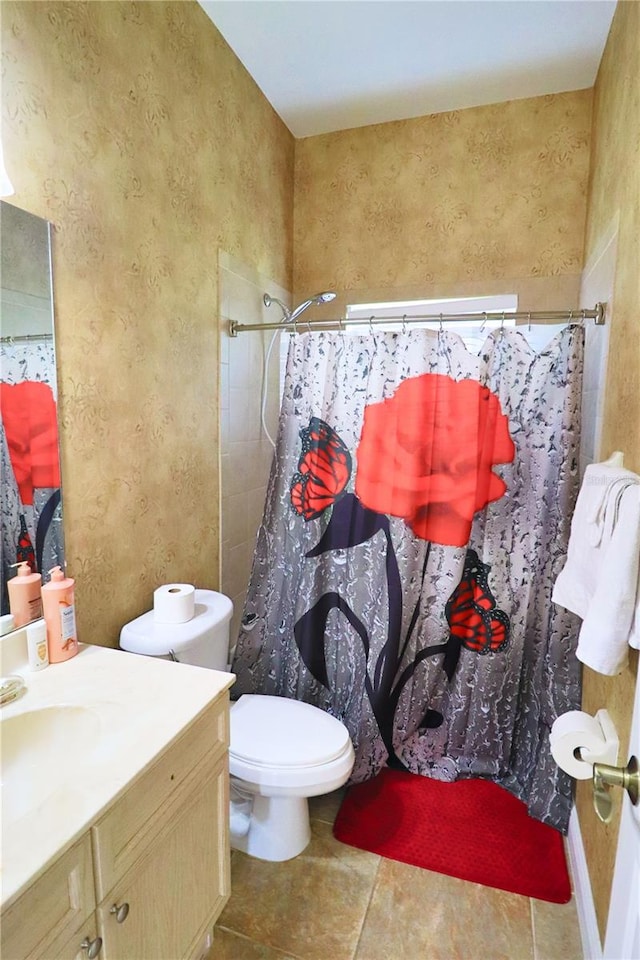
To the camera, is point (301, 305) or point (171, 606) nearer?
point (171, 606)

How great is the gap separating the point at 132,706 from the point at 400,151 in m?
2.48

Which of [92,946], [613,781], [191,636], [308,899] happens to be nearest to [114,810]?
[92,946]

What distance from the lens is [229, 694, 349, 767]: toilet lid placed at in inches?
55.4

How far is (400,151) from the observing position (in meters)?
2.25

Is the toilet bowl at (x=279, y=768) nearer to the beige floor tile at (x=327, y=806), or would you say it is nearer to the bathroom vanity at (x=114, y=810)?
the beige floor tile at (x=327, y=806)

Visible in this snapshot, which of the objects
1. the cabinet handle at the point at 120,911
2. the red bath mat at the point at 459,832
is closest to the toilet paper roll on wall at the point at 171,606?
the cabinet handle at the point at 120,911

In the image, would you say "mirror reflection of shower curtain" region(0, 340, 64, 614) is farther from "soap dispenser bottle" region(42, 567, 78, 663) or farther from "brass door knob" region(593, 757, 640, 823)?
"brass door knob" region(593, 757, 640, 823)

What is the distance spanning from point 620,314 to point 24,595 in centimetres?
176

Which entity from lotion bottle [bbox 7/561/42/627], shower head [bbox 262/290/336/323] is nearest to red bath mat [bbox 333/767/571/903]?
lotion bottle [bbox 7/561/42/627]

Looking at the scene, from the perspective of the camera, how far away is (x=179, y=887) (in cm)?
101

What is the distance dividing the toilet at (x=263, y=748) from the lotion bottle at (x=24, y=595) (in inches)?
11.6

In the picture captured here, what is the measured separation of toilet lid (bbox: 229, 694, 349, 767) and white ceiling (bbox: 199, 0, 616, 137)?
2.35 metres

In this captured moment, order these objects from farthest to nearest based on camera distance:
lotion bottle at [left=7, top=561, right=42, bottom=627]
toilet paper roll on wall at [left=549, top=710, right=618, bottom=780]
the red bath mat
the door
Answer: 1. the red bath mat
2. lotion bottle at [left=7, top=561, right=42, bottom=627]
3. toilet paper roll on wall at [left=549, top=710, right=618, bottom=780]
4. the door

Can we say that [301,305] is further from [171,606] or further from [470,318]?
[171,606]
